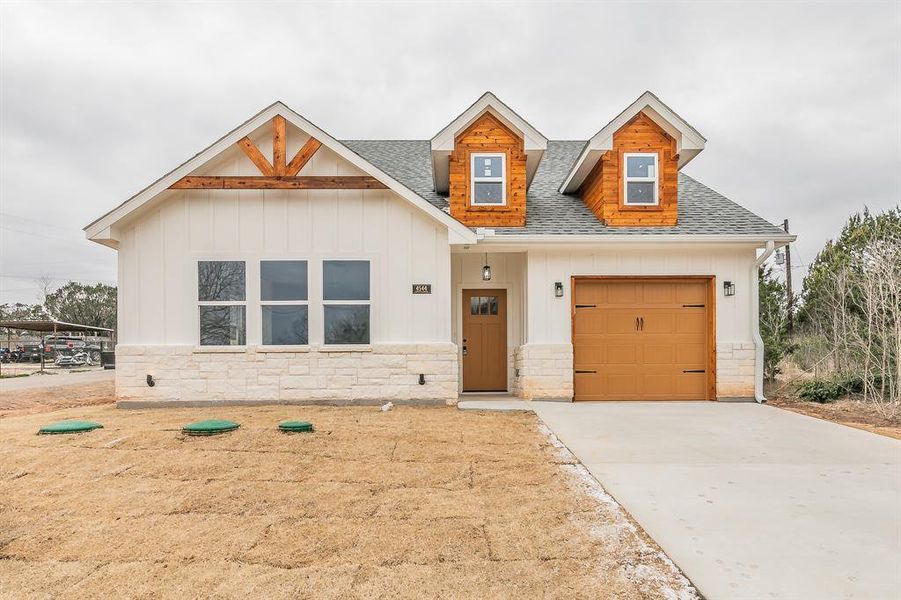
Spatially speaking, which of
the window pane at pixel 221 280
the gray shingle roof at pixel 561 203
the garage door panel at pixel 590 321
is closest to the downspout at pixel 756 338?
the gray shingle roof at pixel 561 203

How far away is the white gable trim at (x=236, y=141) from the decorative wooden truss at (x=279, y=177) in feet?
0.48

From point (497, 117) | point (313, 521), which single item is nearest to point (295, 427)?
point (313, 521)

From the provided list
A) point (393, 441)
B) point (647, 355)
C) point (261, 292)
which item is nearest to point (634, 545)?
point (393, 441)

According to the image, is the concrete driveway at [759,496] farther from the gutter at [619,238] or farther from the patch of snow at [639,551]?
the gutter at [619,238]

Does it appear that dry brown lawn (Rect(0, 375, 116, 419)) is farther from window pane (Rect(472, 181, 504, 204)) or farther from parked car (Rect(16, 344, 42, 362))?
parked car (Rect(16, 344, 42, 362))

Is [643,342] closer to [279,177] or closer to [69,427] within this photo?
[279,177]

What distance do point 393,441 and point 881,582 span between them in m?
4.55

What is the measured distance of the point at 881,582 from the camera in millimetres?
2652

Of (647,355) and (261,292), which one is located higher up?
(261,292)

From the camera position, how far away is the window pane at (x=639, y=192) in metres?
9.52

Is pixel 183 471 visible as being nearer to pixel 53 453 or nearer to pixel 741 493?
pixel 53 453

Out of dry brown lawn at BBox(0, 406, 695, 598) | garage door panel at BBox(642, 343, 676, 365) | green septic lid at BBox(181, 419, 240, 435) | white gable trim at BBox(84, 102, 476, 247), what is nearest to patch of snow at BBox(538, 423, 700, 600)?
dry brown lawn at BBox(0, 406, 695, 598)

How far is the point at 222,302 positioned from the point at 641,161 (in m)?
8.56

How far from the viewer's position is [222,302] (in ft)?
28.2
